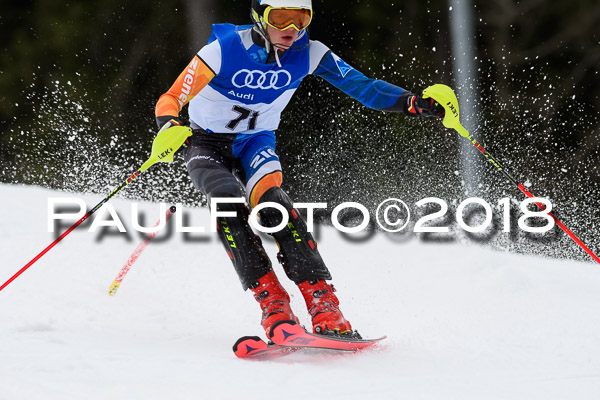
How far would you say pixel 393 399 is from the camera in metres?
2.27

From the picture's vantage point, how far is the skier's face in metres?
3.14

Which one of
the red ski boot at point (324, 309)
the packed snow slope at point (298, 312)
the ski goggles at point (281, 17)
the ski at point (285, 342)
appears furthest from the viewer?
the ski goggles at point (281, 17)

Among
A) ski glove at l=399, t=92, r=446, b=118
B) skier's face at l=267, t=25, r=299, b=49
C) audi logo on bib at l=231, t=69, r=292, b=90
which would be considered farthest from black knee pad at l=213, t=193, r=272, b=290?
ski glove at l=399, t=92, r=446, b=118

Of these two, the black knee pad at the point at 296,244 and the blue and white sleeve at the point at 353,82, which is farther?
the blue and white sleeve at the point at 353,82

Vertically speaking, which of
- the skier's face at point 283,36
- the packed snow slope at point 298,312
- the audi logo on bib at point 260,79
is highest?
the skier's face at point 283,36

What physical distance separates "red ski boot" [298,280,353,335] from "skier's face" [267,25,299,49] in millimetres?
1044

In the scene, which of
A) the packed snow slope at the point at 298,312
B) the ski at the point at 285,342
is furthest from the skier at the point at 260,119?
the packed snow slope at the point at 298,312

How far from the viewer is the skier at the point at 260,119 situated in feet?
10.1

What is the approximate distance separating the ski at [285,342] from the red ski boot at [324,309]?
0.33ft

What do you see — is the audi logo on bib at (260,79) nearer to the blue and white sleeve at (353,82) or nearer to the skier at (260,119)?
the skier at (260,119)

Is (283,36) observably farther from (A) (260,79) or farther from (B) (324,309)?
(B) (324,309)

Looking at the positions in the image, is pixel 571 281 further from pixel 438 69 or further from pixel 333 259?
pixel 438 69

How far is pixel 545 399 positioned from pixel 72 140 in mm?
12510

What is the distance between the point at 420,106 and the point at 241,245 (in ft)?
3.50
